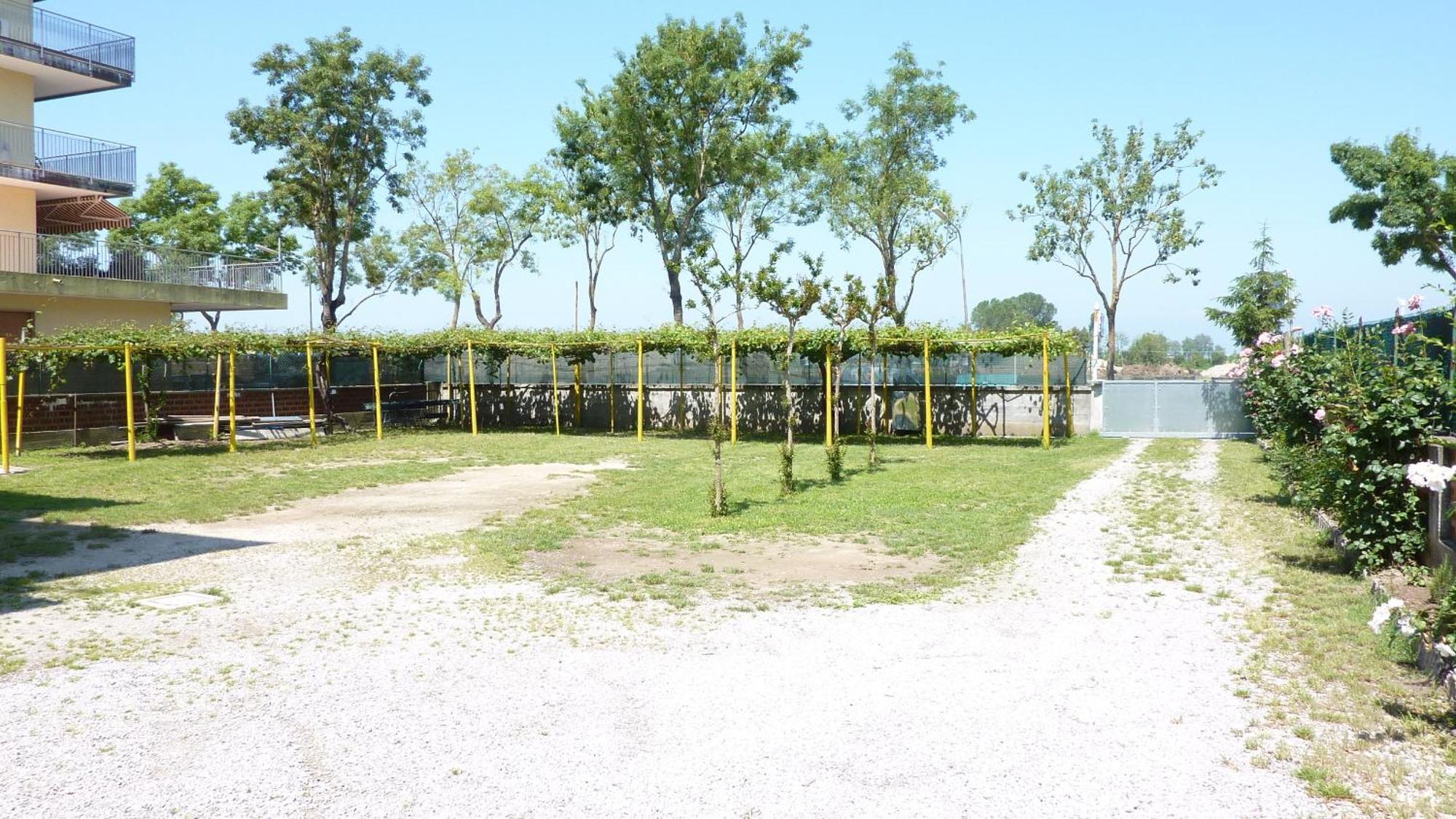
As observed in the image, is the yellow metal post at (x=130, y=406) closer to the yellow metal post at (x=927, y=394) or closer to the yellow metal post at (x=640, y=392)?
the yellow metal post at (x=640, y=392)

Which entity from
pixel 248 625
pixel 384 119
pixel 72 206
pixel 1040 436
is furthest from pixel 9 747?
pixel 384 119

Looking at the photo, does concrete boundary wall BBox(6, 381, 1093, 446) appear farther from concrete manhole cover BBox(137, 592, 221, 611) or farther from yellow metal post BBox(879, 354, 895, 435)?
concrete manhole cover BBox(137, 592, 221, 611)

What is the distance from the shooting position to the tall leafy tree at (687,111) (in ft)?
109

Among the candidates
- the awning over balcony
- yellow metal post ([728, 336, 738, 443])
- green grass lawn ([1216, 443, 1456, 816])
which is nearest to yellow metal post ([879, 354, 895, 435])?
yellow metal post ([728, 336, 738, 443])

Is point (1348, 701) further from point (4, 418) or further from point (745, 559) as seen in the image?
point (4, 418)

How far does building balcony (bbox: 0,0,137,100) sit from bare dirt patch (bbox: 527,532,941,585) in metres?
24.2

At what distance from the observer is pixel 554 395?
→ 26109 mm

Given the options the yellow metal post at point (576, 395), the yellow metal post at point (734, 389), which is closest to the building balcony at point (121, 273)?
the yellow metal post at point (576, 395)

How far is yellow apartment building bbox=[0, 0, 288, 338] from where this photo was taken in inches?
963

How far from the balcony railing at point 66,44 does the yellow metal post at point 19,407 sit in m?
10.5

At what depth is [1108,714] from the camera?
4840 millimetres

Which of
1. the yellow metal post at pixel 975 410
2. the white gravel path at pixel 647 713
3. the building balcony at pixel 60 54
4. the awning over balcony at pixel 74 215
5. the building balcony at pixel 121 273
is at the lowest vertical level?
the white gravel path at pixel 647 713

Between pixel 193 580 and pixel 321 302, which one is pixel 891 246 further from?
pixel 193 580

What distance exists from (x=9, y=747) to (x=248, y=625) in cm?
216
